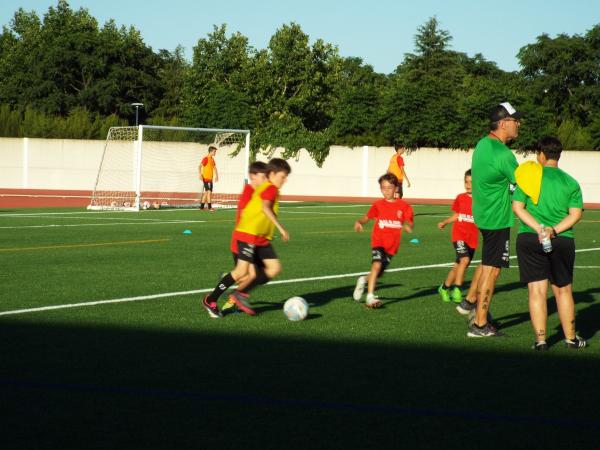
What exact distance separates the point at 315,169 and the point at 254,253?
41165mm

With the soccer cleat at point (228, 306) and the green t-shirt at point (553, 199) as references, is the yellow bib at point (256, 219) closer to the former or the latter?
the soccer cleat at point (228, 306)

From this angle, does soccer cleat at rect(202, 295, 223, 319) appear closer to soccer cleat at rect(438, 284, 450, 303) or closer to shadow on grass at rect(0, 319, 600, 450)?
shadow on grass at rect(0, 319, 600, 450)

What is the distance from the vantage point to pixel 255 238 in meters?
10.1

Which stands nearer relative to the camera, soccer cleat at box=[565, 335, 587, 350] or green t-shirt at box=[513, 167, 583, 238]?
green t-shirt at box=[513, 167, 583, 238]

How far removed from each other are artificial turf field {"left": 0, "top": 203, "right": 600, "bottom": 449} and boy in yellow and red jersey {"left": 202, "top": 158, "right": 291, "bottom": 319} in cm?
34

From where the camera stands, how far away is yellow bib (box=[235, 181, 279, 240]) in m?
10.1

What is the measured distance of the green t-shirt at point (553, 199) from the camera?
26.3 feet

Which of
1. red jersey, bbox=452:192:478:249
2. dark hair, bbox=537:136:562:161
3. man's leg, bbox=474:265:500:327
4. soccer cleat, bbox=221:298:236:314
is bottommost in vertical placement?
soccer cleat, bbox=221:298:236:314

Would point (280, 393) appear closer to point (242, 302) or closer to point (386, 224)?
point (242, 302)

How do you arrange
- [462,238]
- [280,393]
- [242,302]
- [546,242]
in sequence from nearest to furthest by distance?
[280,393]
[546,242]
[242,302]
[462,238]

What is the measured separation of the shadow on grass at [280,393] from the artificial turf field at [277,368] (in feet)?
0.05

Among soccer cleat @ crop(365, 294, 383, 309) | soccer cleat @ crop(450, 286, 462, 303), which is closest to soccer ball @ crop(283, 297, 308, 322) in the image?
soccer cleat @ crop(365, 294, 383, 309)

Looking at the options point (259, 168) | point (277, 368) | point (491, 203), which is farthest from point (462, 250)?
point (277, 368)

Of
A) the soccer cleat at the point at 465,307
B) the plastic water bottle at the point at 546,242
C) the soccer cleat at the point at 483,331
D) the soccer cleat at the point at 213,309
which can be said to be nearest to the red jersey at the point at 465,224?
the soccer cleat at the point at 465,307
